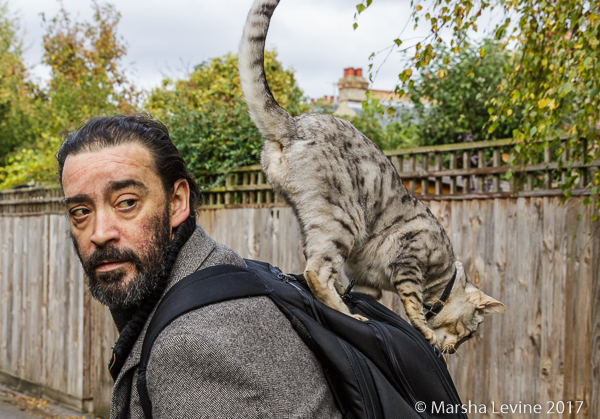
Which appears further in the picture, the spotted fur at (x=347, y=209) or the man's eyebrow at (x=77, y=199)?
the spotted fur at (x=347, y=209)

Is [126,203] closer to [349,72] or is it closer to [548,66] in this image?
[548,66]

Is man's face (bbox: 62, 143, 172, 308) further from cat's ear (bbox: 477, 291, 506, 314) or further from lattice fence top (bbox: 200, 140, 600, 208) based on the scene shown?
lattice fence top (bbox: 200, 140, 600, 208)

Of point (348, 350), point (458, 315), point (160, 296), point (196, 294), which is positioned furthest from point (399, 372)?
point (458, 315)

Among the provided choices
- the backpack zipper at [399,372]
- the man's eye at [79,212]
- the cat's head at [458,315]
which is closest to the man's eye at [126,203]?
the man's eye at [79,212]

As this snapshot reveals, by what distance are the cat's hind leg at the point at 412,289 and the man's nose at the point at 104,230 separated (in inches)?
56.7

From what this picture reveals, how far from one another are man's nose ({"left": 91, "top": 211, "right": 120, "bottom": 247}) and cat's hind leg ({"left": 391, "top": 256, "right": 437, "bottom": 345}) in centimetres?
144

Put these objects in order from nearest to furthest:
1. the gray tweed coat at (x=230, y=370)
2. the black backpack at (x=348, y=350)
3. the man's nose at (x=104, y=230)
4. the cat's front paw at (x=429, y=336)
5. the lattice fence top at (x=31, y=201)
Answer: the gray tweed coat at (x=230, y=370), the black backpack at (x=348, y=350), the man's nose at (x=104, y=230), the cat's front paw at (x=429, y=336), the lattice fence top at (x=31, y=201)

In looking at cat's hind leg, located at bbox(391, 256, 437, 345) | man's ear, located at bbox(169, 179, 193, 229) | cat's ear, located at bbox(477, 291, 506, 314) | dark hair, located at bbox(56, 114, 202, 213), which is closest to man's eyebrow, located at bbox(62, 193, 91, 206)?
dark hair, located at bbox(56, 114, 202, 213)

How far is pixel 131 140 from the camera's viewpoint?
176cm

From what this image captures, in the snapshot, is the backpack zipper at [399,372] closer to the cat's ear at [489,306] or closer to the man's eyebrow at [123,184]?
the man's eyebrow at [123,184]

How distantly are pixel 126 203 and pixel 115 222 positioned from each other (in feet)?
0.22

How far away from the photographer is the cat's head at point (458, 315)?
2.82m

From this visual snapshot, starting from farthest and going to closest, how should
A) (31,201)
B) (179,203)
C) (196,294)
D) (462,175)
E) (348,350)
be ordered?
1. (31,201)
2. (462,175)
3. (179,203)
4. (348,350)
5. (196,294)

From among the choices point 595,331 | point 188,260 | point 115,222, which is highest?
point 115,222
